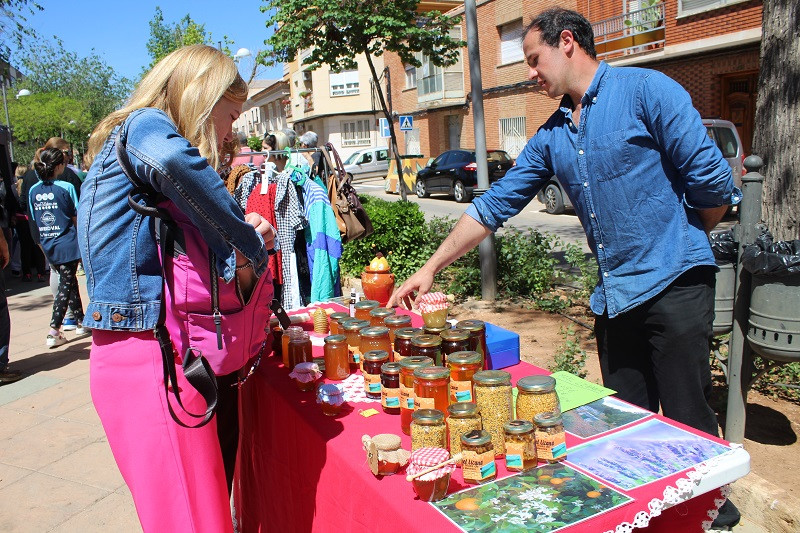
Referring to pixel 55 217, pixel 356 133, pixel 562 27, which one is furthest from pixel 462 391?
pixel 356 133

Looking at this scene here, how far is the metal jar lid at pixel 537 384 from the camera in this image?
5.69 feet

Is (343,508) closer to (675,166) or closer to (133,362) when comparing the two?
(133,362)

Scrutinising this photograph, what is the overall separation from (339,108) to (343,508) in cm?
4553

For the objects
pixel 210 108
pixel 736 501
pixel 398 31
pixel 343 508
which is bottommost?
pixel 736 501

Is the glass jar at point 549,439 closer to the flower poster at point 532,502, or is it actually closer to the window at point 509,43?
the flower poster at point 532,502

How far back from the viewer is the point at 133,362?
1.81 m

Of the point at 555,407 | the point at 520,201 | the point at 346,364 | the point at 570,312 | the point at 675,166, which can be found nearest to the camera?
the point at 555,407

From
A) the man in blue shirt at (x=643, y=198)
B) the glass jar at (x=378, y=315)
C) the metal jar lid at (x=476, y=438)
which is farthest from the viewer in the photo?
the glass jar at (x=378, y=315)

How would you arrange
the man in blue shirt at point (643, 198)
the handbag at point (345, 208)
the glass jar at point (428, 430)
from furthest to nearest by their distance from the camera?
the handbag at point (345, 208), the man in blue shirt at point (643, 198), the glass jar at point (428, 430)

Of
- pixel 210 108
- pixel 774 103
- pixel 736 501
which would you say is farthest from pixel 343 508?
pixel 774 103

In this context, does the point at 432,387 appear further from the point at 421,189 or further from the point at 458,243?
the point at 421,189

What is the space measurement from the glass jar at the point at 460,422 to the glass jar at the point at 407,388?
217 millimetres

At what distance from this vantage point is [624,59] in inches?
768

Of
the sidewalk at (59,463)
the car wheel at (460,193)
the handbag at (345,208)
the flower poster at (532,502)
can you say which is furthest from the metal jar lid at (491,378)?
the car wheel at (460,193)
